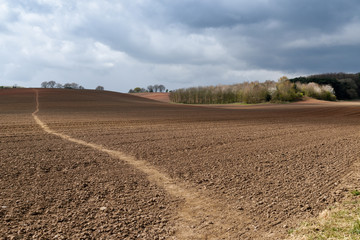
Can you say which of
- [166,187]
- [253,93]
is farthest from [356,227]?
[253,93]

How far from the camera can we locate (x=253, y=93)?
5788cm

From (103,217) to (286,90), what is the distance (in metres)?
58.5

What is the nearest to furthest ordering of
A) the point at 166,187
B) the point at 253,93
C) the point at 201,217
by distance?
the point at 201,217
the point at 166,187
the point at 253,93

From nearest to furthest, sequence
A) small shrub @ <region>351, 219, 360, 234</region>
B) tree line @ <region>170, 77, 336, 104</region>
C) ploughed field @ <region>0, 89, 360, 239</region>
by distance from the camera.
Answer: small shrub @ <region>351, 219, 360, 234</region>
ploughed field @ <region>0, 89, 360, 239</region>
tree line @ <region>170, 77, 336, 104</region>

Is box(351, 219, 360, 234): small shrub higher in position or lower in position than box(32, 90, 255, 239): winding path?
higher

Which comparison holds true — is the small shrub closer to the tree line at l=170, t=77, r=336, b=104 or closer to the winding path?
the winding path

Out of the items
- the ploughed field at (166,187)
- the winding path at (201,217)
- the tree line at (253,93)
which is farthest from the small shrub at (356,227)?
the tree line at (253,93)

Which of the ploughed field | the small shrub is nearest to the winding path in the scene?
the ploughed field

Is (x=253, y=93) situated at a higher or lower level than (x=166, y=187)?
higher

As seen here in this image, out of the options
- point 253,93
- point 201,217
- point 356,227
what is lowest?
point 201,217

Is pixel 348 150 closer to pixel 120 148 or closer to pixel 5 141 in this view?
pixel 120 148

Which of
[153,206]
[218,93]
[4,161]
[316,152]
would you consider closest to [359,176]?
[316,152]

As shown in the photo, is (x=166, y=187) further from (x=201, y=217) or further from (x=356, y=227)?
(x=356, y=227)

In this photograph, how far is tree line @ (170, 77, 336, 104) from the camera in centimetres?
5753
